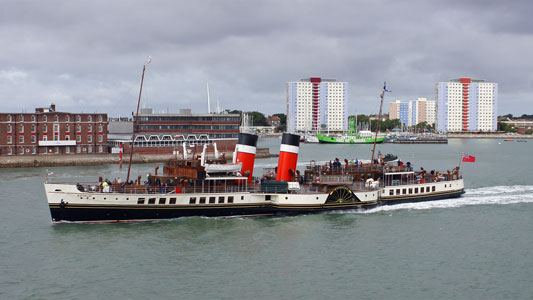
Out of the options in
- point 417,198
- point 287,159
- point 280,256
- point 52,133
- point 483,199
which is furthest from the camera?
point 52,133

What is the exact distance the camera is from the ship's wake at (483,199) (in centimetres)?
4310

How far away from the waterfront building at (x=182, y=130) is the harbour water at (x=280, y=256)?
6356 centimetres

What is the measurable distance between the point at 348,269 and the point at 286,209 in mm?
11571

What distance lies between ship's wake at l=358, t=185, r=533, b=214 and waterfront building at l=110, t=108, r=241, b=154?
62971mm

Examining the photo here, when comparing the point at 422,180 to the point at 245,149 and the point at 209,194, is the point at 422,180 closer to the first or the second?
the point at 245,149

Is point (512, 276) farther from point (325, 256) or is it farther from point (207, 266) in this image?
point (207, 266)

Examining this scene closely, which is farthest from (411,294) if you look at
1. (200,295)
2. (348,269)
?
(200,295)

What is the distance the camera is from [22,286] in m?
24.8

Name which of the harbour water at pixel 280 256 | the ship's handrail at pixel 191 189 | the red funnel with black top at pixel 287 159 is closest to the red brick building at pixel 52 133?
the harbour water at pixel 280 256

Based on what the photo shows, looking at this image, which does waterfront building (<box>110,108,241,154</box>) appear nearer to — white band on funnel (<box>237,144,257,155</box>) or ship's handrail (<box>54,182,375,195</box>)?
white band on funnel (<box>237,144,257,155</box>)

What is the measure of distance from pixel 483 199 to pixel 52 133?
70.2 metres

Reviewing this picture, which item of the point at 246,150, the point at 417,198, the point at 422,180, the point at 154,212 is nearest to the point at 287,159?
the point at 246,150

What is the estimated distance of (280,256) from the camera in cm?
2969

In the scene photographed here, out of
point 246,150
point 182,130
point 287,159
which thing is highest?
point 182,130
